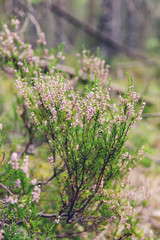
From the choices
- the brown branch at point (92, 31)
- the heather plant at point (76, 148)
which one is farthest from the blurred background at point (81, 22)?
the heather plant at point (76, 148)

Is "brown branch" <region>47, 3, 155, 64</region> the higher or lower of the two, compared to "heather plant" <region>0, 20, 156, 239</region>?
higher

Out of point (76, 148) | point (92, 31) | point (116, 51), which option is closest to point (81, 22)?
point (92, 31)

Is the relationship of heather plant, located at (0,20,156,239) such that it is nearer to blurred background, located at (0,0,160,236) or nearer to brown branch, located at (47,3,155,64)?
blurred background, located at (0,0,160,236)

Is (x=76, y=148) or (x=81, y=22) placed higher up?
(x=81, y=22)

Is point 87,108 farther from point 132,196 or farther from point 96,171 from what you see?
point 132,196

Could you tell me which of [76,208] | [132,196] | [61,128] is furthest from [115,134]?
[132,196]

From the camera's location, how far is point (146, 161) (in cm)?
501

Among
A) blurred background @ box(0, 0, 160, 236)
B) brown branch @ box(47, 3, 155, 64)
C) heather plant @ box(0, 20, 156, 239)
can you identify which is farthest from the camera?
brown branch @ box(47, 3, 155, 64)

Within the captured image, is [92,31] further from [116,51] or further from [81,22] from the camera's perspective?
[116,51]

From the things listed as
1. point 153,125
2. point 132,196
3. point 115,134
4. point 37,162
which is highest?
point 153,125

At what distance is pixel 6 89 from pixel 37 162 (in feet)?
14.1

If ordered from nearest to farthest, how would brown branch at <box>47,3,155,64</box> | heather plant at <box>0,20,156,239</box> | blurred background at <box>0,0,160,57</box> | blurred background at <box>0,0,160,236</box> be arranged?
1. heather plant at <box>0,20,156,239</box>
2. blurred background at <box>0,0,160,236</box>
3. blurred background at <box>0,0,160,57</box>
4. brown branch at <box>47,3,155,64</box>

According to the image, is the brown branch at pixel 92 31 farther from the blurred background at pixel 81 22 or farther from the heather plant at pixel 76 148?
the heather plant at pixel 76 148

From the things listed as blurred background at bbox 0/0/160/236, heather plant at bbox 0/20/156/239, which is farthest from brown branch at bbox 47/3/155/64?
heather plant at bbox 0/20/156/239
